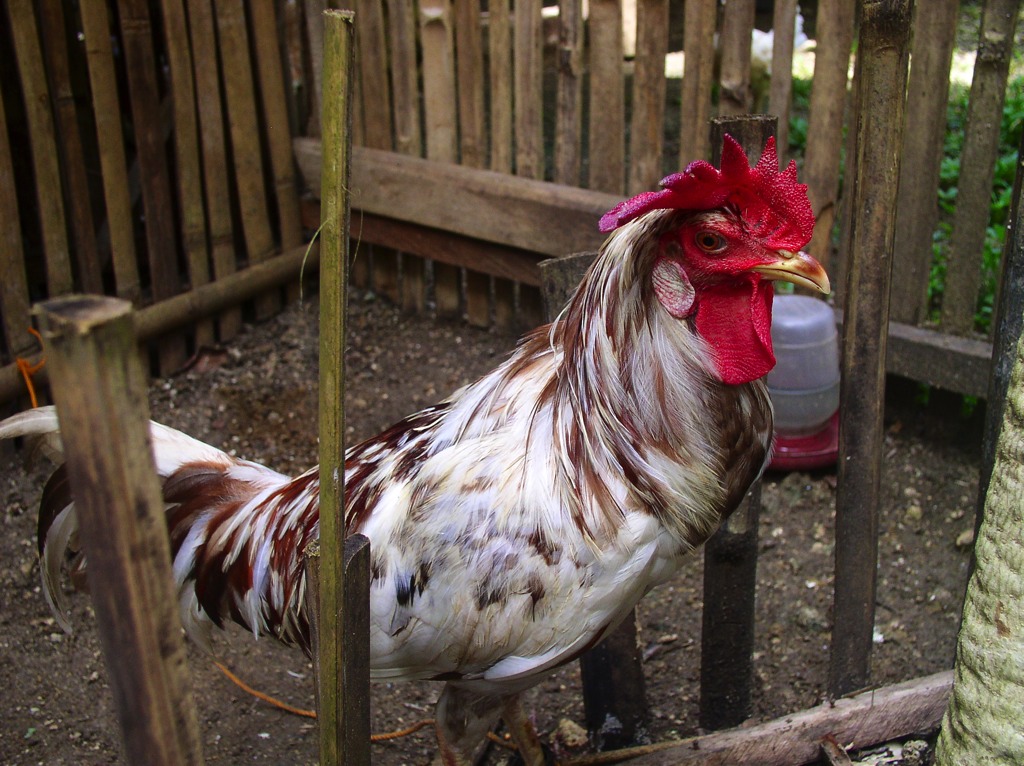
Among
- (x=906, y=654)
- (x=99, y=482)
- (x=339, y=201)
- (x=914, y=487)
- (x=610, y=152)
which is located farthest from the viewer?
(x=610, y=152)

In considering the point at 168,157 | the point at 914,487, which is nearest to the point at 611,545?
the point at 914,487

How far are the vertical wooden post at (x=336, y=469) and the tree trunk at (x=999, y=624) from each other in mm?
1089

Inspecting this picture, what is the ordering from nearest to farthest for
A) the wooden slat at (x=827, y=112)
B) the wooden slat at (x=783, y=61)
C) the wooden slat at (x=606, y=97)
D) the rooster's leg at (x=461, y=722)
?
1. the rooster's leg at (x=461, y=722)
2. the wooden slat at (x=827, y=112)
3. the wooden slat at (x=783, y=61)
4. the wooden slat at (x=606, y=97)

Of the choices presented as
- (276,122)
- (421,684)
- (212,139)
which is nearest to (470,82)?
(276,122)

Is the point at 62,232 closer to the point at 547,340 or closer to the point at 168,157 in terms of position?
the point at 168,157

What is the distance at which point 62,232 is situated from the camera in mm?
4395

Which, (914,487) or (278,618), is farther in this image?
(914,487)

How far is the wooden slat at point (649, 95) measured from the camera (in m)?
4.29

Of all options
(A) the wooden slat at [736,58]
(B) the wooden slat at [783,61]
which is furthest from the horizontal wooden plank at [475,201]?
(B) the wooden slat at [783,61]

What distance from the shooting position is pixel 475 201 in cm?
497

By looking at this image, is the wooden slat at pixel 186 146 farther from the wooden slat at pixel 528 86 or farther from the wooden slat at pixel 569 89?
the wooden slat at pixel 569 89

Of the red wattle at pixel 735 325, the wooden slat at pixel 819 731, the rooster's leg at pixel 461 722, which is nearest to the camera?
the red wattle at pixel 735 325

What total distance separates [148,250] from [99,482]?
4.12 m

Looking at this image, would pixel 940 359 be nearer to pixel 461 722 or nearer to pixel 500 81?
pixel 500 81
